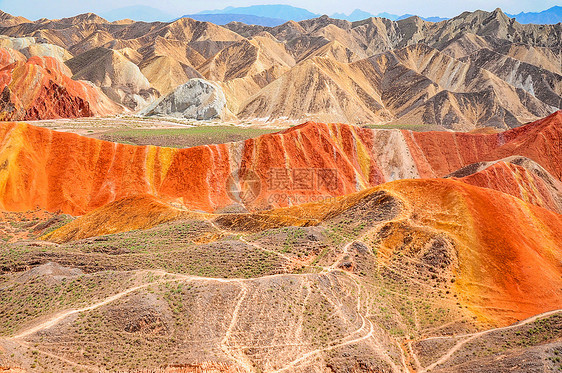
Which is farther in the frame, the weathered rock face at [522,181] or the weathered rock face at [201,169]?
the weathered rock face at [201,169]

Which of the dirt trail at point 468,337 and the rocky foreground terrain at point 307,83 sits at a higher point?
the rocky foreground terrain at point 307,83

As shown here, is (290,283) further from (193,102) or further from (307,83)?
(307,83)

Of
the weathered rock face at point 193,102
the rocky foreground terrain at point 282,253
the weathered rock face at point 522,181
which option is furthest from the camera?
the weathered rock face at point 193,102

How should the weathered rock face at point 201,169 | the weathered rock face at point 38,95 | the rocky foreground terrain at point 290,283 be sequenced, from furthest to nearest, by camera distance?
the weathered rock face at point 38,95 < the weathered rock face at point 201,169 < the rocky foreground terrain at point 290,283

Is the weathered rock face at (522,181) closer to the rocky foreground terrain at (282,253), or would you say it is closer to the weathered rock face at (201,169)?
the rocky foreground terrain at (282,253)

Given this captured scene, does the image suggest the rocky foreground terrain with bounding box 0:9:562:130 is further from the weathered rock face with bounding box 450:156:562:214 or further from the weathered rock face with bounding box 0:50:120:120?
the weathered rock face with bounding box 450:156:562:214

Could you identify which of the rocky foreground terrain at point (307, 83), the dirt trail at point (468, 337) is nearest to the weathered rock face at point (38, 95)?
the rocky foreground terrain at point (307, 83)

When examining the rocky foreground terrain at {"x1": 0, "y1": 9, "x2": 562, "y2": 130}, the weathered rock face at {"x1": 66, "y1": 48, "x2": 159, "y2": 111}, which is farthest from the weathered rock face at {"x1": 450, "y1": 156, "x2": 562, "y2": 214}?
the weathered rock face at {"x1": 66, "y1": 48, "x2": 159, "y2": 111}

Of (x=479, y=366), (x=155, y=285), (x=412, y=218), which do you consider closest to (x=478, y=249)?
(x=412, y=218)
